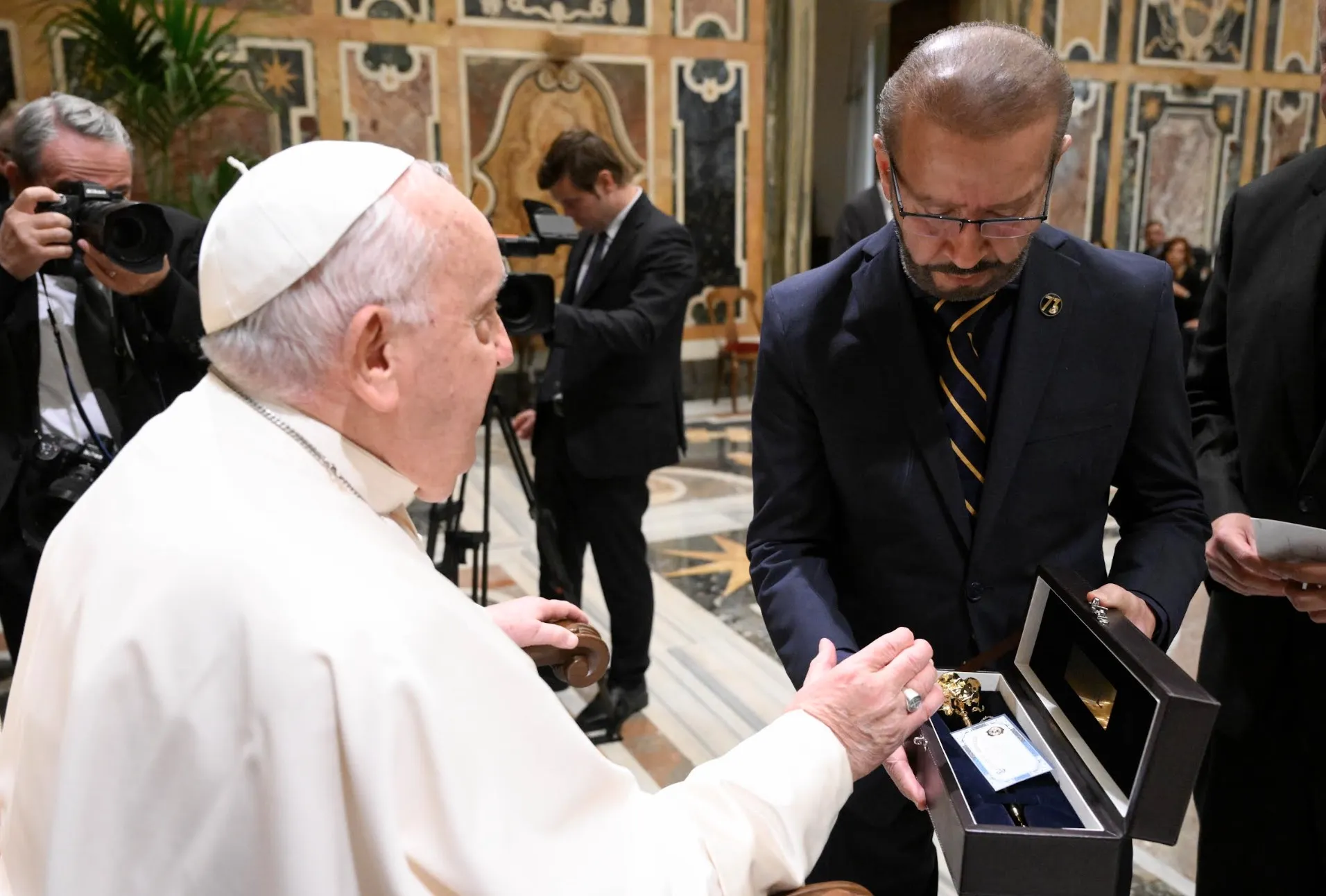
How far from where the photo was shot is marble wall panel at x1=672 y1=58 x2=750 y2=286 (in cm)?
874

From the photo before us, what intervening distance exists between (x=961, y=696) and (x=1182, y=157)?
1158cm

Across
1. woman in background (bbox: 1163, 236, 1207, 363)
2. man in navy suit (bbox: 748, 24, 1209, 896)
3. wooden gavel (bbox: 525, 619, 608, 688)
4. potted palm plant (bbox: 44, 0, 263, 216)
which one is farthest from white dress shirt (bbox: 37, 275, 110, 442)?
woman in background (bbox: 1163, 236, 1207, 363)

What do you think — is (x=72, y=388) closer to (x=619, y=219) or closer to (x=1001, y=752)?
(x=619, y=219)

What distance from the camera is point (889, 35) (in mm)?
11391

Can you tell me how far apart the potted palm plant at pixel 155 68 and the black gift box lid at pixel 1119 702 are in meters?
6.16

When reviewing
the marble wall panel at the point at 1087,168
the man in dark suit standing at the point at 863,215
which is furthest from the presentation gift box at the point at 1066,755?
the marble wall panel at the point at 1087,168

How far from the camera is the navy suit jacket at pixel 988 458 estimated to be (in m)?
1.53

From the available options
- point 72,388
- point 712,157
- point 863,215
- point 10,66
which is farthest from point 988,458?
point 712,157

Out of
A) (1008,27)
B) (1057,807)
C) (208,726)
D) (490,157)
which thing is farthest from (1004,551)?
(490,157)

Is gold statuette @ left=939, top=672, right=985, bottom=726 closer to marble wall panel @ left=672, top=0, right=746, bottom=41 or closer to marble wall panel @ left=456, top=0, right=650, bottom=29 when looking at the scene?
marble wall panel @ left=456, top=0, right=650, bottom=29

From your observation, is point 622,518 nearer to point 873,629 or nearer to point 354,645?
point 873,629

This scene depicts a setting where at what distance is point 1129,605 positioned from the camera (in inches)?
57.6

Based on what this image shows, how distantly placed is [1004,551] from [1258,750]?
786 mm

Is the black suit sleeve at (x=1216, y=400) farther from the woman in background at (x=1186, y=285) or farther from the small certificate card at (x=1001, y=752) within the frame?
the woman in background at (x=1186, y=285)
